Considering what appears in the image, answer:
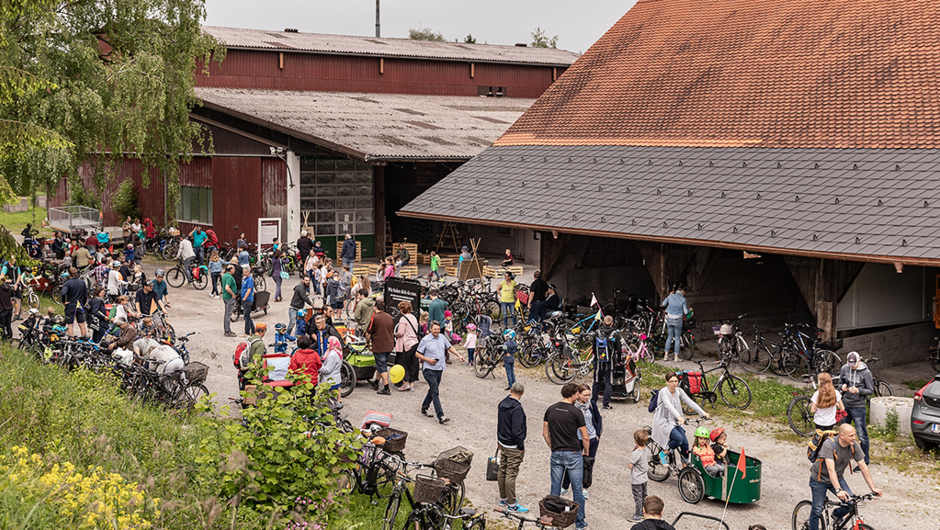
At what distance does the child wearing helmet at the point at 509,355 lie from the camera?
16.8m

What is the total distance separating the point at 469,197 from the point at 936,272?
39.0 feet

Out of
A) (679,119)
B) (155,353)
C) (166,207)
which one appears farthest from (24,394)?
(166,207)

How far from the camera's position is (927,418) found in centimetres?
1375

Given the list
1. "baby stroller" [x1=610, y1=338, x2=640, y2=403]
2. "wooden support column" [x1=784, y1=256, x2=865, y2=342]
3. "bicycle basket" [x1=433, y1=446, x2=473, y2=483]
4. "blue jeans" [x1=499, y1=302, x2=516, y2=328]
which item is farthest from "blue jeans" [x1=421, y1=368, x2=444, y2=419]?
"wooden support column" [x1=784, y1=256, x2=865, y2=342]

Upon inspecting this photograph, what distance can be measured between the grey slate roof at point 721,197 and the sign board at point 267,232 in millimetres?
7238

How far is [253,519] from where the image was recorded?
8.63m

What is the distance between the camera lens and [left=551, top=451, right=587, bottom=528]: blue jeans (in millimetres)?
10766

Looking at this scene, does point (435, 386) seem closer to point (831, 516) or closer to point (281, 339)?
point (281, 339)

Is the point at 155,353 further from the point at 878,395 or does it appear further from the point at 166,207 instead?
the point at 166,207

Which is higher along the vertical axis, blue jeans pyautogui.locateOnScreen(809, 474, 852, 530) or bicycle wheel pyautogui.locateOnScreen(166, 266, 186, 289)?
bicycle wheel pyautogui.locateOnScreen(166, 266, 186, 289)

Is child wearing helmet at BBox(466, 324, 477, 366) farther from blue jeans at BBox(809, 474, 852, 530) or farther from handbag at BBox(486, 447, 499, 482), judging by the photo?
blue jeans at BBox(809, 474, 852, 530)

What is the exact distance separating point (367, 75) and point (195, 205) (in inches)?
569

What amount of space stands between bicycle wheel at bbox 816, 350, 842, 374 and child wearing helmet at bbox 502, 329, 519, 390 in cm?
606

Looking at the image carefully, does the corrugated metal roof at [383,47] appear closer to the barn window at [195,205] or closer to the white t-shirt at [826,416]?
the barn window at [195,205]
